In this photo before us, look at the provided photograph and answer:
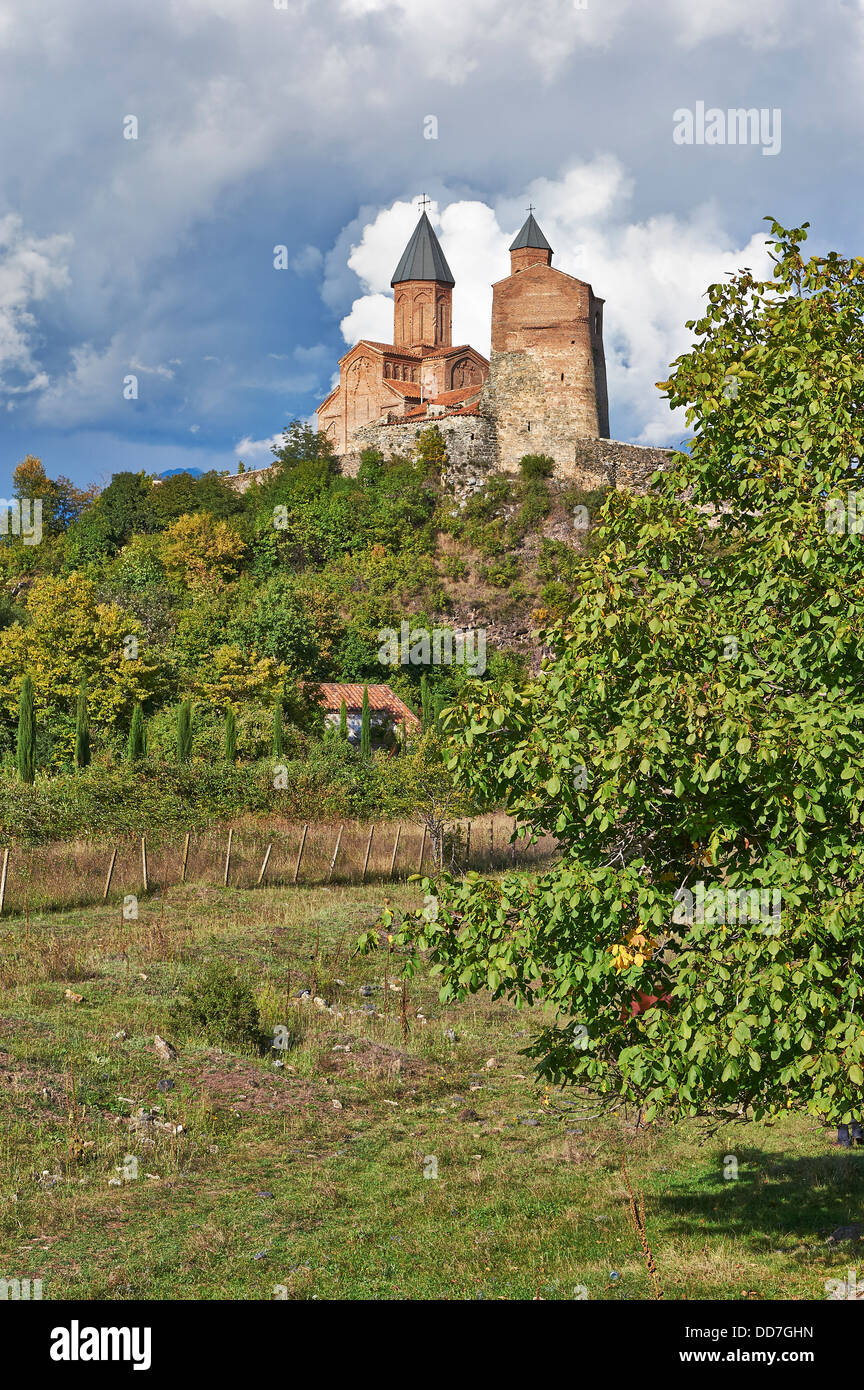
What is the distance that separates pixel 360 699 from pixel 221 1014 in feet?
94.1

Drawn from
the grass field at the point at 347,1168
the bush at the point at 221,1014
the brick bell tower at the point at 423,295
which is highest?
the brick bell tower at the point at 423,295

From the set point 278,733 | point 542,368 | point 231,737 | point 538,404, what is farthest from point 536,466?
point 231,737

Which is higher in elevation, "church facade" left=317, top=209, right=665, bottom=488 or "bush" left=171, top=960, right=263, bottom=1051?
"church facade" left=317, top=209, right=665, bottom=488

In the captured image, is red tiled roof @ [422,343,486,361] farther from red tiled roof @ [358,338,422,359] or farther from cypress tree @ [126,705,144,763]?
cypress tree @ [126,705,144,763]

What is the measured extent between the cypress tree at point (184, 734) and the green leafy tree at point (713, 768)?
29.9m

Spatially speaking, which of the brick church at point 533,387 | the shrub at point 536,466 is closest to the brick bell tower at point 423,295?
the brick church at point 533,387

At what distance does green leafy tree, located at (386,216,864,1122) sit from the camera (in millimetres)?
6480

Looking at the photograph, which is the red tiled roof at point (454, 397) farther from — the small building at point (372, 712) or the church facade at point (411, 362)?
the small building at point (372, 712)

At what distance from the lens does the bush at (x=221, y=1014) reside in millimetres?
14938

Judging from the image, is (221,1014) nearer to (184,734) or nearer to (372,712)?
(184,734)

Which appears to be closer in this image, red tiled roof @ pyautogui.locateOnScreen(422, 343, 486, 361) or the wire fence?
the wire fence

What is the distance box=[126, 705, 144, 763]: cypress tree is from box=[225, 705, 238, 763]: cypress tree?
2.80m

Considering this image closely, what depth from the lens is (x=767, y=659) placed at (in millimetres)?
7367

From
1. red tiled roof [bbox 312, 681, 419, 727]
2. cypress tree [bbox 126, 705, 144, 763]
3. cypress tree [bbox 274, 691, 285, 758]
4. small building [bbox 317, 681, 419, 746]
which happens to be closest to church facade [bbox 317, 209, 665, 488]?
red tiled roof [bbox 312, 681, 419, 727]
